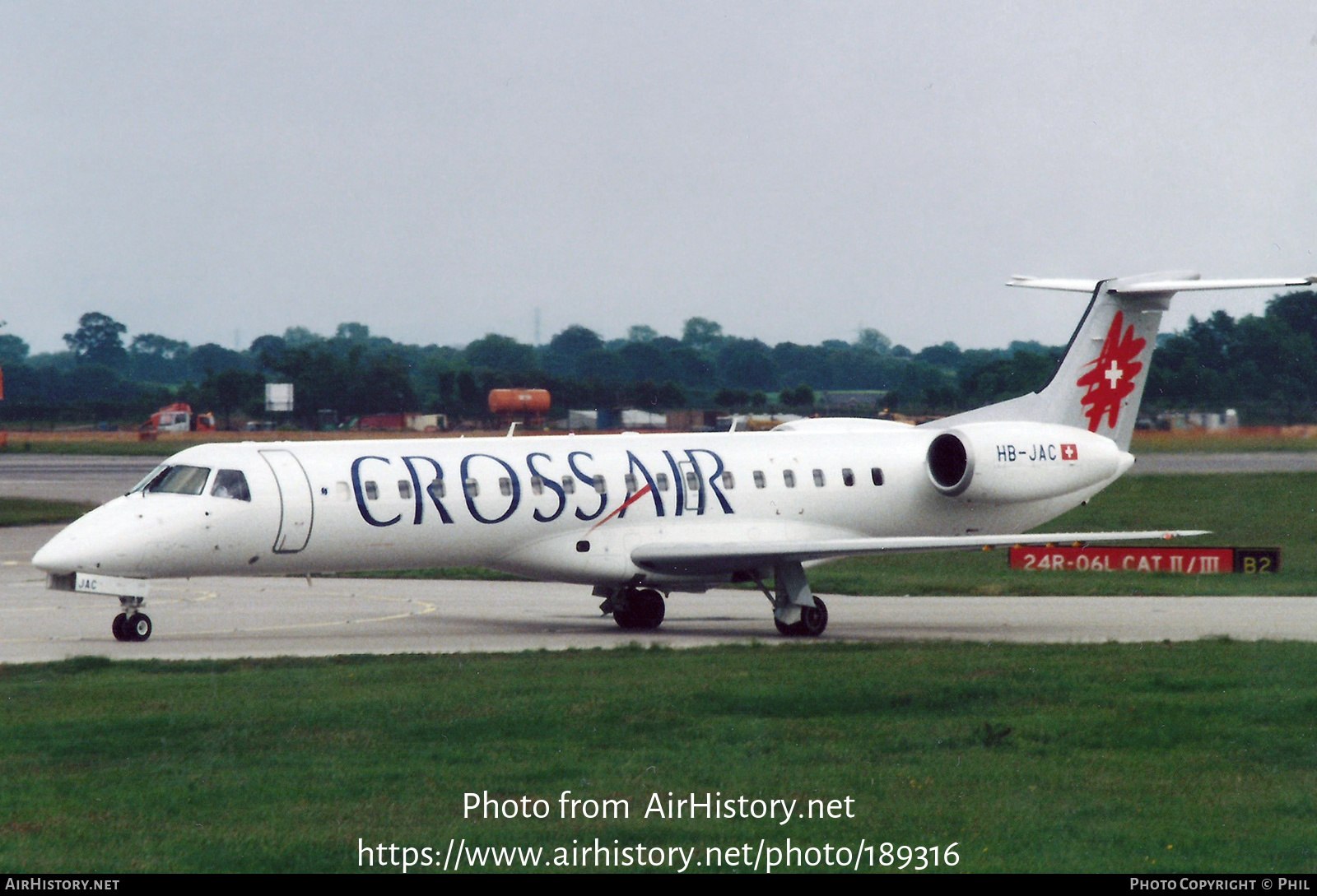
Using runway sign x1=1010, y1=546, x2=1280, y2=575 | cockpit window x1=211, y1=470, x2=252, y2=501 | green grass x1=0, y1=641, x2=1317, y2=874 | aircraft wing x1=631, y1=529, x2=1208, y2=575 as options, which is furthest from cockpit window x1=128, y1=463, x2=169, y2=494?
runway sign x1=1010, y1=546, x2=1280, y2=575

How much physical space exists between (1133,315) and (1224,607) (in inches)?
207

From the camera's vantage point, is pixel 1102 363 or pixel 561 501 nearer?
pixel 561 501

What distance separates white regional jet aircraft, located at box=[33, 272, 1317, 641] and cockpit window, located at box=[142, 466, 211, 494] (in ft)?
0.10

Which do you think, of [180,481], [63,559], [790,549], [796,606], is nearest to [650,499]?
[790,549]

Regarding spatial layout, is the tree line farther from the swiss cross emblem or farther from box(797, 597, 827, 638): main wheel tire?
box(797, 597, 827, 638): main wheel tire

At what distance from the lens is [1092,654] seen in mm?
19500

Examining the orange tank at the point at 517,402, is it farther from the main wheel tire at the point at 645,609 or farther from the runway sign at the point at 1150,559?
the main wheel tire at the point at 645,609

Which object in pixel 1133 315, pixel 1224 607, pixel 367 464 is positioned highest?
pixel 1133 315

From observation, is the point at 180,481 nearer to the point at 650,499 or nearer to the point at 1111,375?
the point at 650,499

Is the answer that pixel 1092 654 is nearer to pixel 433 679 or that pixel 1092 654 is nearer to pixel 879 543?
pixel 879 543

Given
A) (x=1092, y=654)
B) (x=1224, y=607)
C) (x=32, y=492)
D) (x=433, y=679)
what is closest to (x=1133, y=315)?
(x=1224, y=607)

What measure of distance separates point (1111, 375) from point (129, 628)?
16313 millimetres

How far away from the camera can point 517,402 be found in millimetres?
52375

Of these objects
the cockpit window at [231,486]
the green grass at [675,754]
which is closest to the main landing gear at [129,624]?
the cockpit window at [231,486]
